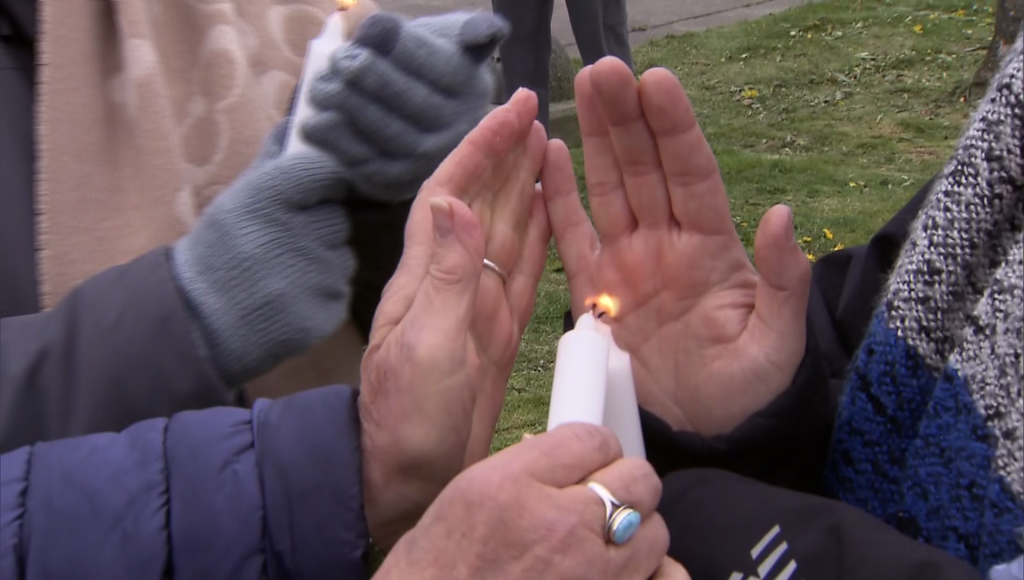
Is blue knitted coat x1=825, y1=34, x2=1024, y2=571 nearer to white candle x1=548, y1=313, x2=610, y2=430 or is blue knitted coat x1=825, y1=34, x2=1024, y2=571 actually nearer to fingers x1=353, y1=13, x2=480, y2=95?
white candle x1=548, y1=313, x2=610, y2=430

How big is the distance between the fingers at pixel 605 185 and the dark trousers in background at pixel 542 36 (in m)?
3.28

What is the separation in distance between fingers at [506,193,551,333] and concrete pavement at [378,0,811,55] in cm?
676

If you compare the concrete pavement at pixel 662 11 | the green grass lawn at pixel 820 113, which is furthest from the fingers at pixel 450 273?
the concrete pavement at pixel 662 11

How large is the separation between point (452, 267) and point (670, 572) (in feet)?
1.41

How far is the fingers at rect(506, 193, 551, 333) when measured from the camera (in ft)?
4.51

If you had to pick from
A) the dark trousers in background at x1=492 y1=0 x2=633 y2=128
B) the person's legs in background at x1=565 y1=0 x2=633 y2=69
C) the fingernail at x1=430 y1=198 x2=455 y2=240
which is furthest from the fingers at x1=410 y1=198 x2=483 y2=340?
the person's legs in background at x1=565 y1=0 x2=633 y2=69

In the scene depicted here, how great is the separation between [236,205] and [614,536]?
66cm

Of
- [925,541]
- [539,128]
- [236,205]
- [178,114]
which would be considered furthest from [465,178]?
[925,541]

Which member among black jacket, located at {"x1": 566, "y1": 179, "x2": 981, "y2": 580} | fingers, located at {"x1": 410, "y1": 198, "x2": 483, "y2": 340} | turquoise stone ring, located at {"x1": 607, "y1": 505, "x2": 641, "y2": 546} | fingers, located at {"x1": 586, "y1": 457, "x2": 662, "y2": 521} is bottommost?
black jacket, located at {"x1": 566, "y1": 179, "x2": 981, "y2": 580}

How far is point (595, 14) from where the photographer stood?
4.75 m

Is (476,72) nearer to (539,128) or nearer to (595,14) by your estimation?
(539,128)

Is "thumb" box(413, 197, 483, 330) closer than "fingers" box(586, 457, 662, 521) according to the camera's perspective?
No

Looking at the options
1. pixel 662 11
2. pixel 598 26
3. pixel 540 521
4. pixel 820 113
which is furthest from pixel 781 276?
pixel 662 11

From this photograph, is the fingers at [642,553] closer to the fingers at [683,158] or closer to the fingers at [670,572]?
the fingers at [670,572]
